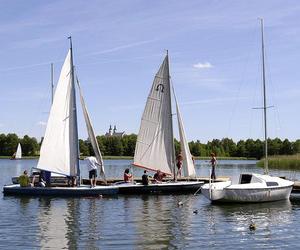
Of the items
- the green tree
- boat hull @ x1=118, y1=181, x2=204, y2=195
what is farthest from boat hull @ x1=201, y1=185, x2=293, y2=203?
the green tree

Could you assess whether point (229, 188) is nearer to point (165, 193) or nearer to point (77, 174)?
point (165, 193)

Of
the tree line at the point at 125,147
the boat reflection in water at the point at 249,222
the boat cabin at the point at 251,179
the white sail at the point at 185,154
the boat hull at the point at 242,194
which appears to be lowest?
the boat reflection in water at the point at 249,222

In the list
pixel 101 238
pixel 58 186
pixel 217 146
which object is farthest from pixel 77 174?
pixel 217 146

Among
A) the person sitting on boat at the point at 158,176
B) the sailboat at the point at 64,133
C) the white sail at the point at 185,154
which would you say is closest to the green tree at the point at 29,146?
the sailboat at the point at 64,133

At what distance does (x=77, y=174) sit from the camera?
109 ft

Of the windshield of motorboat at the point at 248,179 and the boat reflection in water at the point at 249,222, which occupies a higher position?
the windshield of motorboat at the point at 248,179

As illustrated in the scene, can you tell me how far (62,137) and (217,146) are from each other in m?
130

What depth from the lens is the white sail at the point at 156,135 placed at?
35375 millimetres

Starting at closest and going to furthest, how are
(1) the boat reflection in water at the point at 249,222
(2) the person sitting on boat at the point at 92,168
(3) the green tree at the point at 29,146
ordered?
1. (1) the boat reflection in water at the point at 249,222
2. (2) the person sitting on boat at the point at 92,168
3. (3) the green tree at the point at 29,146

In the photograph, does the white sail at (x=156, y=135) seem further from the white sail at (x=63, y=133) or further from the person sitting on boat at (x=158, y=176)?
the white sail at (x=63, y=133)

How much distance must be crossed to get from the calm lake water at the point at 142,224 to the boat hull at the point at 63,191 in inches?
23.8

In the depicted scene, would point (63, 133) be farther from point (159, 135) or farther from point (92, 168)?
point (159, 135)

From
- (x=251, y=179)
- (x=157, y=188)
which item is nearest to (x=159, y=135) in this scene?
(x=157, y=188)

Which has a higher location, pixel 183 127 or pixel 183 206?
pixel 183 127
